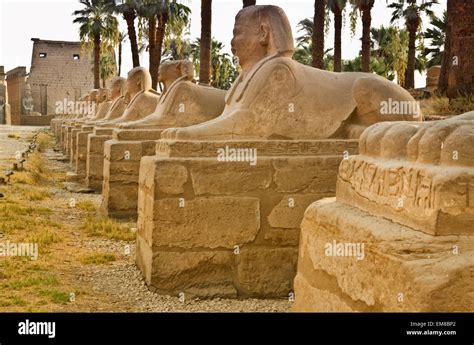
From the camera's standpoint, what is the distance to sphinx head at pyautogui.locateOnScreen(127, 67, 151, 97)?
9.40 meters

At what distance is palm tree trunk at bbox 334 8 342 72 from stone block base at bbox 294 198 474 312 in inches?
668

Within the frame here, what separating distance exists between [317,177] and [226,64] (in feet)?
129

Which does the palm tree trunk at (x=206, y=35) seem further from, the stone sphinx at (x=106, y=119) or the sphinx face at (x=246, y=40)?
the sphinx face at (x=246, y=40)

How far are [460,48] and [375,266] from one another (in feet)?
33.0

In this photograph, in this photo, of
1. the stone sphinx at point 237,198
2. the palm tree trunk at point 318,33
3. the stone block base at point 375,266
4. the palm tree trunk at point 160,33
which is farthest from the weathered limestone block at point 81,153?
the stone block base at point 375,266

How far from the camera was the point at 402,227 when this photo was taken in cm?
195

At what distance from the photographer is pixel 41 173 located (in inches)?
473

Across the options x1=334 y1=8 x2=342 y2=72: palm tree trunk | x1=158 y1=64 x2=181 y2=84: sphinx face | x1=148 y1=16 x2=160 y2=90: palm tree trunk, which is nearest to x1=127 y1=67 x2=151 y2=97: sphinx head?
x1=158 y1=64 x2=181 y2=84: sphinx face

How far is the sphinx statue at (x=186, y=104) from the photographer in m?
6.76

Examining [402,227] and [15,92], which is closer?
[402,227]

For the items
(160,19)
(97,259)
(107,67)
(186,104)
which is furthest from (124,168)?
(107,67)

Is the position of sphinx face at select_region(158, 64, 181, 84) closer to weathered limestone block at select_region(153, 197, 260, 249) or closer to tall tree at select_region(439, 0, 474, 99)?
weathered limestone block at select_region(153, 197, 260, 249)

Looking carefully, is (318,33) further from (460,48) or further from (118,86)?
(118,86)

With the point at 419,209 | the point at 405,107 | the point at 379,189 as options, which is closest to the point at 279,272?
the point at 405,107
